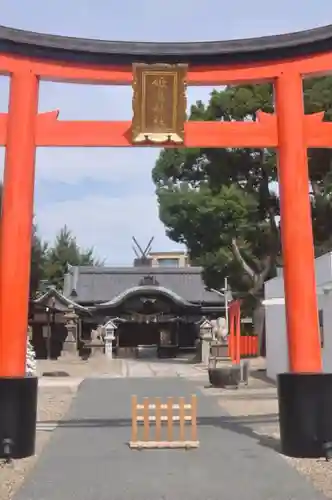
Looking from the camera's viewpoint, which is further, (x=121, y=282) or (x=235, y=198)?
(x=121, y=282)

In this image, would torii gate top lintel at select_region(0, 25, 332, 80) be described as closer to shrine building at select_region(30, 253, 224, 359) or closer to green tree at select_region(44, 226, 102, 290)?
shrine building at select_region(30, 253, 224, 359)

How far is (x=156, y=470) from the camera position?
23.5 feet

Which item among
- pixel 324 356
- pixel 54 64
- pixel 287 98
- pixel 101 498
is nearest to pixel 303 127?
pixel 287 98

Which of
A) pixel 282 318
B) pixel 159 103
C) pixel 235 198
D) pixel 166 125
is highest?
pixel 235 198

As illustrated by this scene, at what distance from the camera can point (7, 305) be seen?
26.6 ft

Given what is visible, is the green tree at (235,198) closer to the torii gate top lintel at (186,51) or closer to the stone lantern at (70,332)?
the stone lantern at (70,332)

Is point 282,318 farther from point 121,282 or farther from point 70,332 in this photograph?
point 121,282

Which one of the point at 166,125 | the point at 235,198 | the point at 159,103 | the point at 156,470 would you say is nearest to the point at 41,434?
the point at 156,470

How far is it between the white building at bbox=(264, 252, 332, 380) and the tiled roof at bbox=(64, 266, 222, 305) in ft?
62.5

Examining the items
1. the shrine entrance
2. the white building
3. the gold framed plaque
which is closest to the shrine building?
the white building

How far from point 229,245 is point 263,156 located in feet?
13.2

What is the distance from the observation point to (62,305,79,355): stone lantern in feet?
104

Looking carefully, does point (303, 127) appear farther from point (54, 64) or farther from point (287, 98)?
point (54, 64)

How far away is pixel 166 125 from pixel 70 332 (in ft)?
80.9
